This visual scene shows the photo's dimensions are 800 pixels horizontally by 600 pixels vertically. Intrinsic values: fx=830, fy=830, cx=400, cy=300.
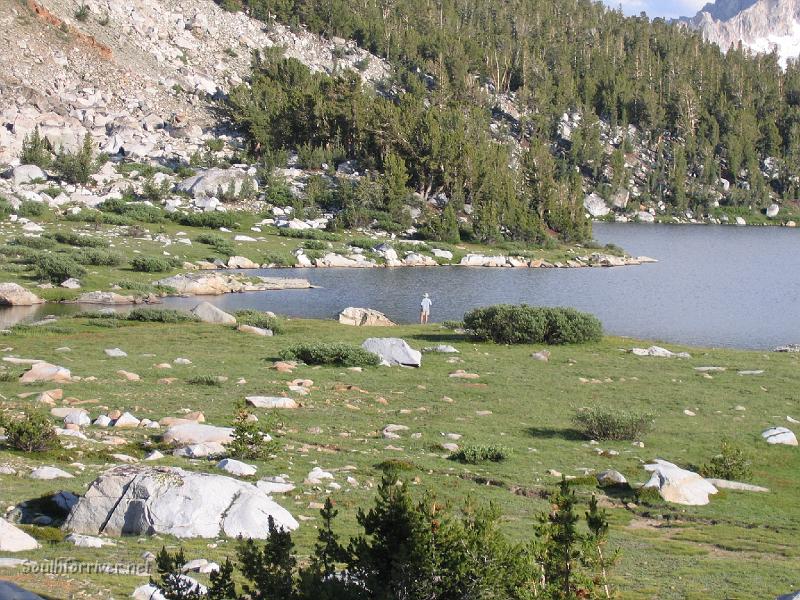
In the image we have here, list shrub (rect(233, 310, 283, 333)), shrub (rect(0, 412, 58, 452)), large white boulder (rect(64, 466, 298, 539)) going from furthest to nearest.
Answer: shrub (rect(233, 310, 283, 333))
shrub (rect(0, 412, 58, 452))
large white boulder (rect(64, 466, 298, 539))

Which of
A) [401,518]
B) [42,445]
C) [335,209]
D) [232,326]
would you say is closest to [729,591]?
[401,518]

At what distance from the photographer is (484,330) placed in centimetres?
3469

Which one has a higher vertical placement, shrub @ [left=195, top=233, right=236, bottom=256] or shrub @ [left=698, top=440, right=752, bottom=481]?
shrub @ [left=195, top=233, right=236, bottom=256]

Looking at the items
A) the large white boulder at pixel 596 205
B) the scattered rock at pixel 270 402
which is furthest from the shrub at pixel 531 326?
the large white boulder at pixel 596 205

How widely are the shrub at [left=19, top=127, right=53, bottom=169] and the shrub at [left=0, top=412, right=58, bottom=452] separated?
7603 cm

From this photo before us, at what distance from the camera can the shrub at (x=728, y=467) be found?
17.0m

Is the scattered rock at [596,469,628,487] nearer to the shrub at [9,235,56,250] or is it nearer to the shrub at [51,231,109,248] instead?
the shrub at [9,235,56,250]

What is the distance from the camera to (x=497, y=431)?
65.9ft

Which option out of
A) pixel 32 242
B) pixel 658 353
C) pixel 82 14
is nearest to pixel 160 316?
pixel 658 353

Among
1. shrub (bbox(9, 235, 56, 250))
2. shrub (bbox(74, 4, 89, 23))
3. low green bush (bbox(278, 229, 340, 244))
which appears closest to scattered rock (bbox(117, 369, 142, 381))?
shrub (bbox(9, 235, 56, 250))

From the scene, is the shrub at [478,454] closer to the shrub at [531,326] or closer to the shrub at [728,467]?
the shrub at [728,467]

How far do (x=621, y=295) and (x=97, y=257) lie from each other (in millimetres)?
36763

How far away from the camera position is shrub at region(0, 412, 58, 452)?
15.0 m

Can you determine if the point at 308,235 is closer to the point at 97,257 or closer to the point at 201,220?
the point at 201,220
